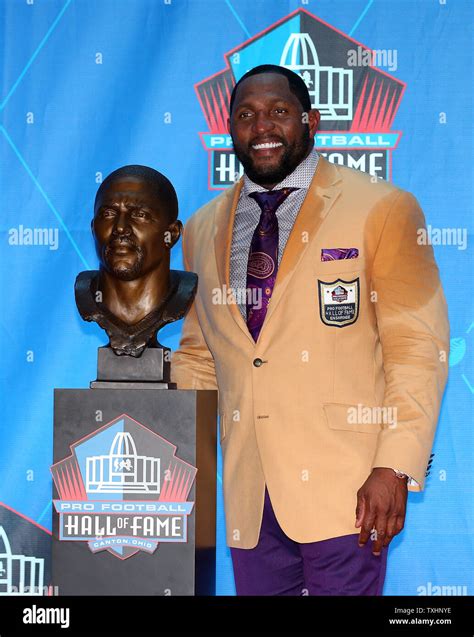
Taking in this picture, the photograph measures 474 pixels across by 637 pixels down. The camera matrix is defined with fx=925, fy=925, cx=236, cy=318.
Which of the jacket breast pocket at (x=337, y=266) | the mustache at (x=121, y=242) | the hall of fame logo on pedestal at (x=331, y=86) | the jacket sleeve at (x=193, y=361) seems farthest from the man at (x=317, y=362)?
the hall of fame logo on pedestal at (x=331, y=86)

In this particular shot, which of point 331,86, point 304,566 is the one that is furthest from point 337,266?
point 331,86

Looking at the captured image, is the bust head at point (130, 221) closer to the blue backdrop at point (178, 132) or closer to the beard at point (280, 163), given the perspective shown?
the beard at point (280, 163)

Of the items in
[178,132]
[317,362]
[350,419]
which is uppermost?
[178,132]

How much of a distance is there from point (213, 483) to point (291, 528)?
0.27m

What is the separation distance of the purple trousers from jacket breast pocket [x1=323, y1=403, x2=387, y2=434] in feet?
0.82

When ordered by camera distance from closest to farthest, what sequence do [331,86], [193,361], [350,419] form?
[350,419]
[193,361]
[331,86]

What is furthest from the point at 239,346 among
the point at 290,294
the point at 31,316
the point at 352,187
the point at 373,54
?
the point at 373,54

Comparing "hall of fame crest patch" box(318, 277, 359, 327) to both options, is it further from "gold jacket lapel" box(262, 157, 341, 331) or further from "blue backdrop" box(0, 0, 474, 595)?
"blue backdrop" box(0, 0, 474, 595)

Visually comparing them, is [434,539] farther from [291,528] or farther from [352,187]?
[352,187]

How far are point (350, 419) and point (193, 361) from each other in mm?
525

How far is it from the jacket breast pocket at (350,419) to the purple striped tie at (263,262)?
0.27 m

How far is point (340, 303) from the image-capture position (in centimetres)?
230

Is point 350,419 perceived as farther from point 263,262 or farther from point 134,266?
point 134,266

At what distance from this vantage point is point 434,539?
10.6 ft
